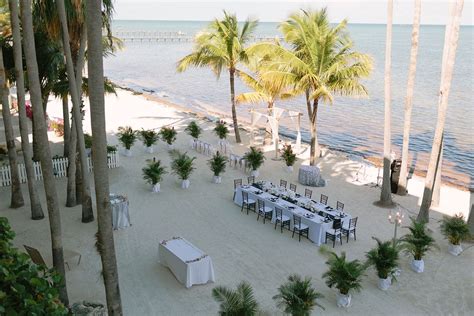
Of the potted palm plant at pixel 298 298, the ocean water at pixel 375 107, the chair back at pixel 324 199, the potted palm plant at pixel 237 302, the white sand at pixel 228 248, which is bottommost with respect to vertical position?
the ocean water at pixel 375 107

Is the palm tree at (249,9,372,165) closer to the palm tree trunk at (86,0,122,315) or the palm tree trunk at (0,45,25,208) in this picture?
the palm tree trunk at (0,45,25,208)

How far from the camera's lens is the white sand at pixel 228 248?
429 inches

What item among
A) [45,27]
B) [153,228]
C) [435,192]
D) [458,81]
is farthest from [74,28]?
[458,81]

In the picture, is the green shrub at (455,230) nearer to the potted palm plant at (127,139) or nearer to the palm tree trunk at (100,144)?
the palm tree trunk at (100,144)

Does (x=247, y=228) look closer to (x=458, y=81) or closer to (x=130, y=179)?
(x=130, y=179)

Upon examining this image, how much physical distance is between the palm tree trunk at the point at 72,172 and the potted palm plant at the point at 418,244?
34.5 ft

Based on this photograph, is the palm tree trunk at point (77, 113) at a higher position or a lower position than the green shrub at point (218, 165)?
higher

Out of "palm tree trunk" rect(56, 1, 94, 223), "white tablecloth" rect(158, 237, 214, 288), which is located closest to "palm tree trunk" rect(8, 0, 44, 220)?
"palm tree trunk" rect(56, 1, 94, 223)

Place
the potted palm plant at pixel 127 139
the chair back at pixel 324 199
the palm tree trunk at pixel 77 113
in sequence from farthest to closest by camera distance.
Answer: the potted palm plant at pixel 127 139 → the chair back at pixel 324 199 → the palm tree trunk at pixel 77 113

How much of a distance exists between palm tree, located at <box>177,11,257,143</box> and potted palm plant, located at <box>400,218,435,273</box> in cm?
1435

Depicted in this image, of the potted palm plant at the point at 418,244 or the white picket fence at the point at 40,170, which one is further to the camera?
the white picket fence at the point at 40,170

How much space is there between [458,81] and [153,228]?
2477 inches

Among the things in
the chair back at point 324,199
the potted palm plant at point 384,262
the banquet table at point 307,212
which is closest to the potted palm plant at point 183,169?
the banquet table at point 307,212

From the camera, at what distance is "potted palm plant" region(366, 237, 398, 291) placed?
37.2ft
